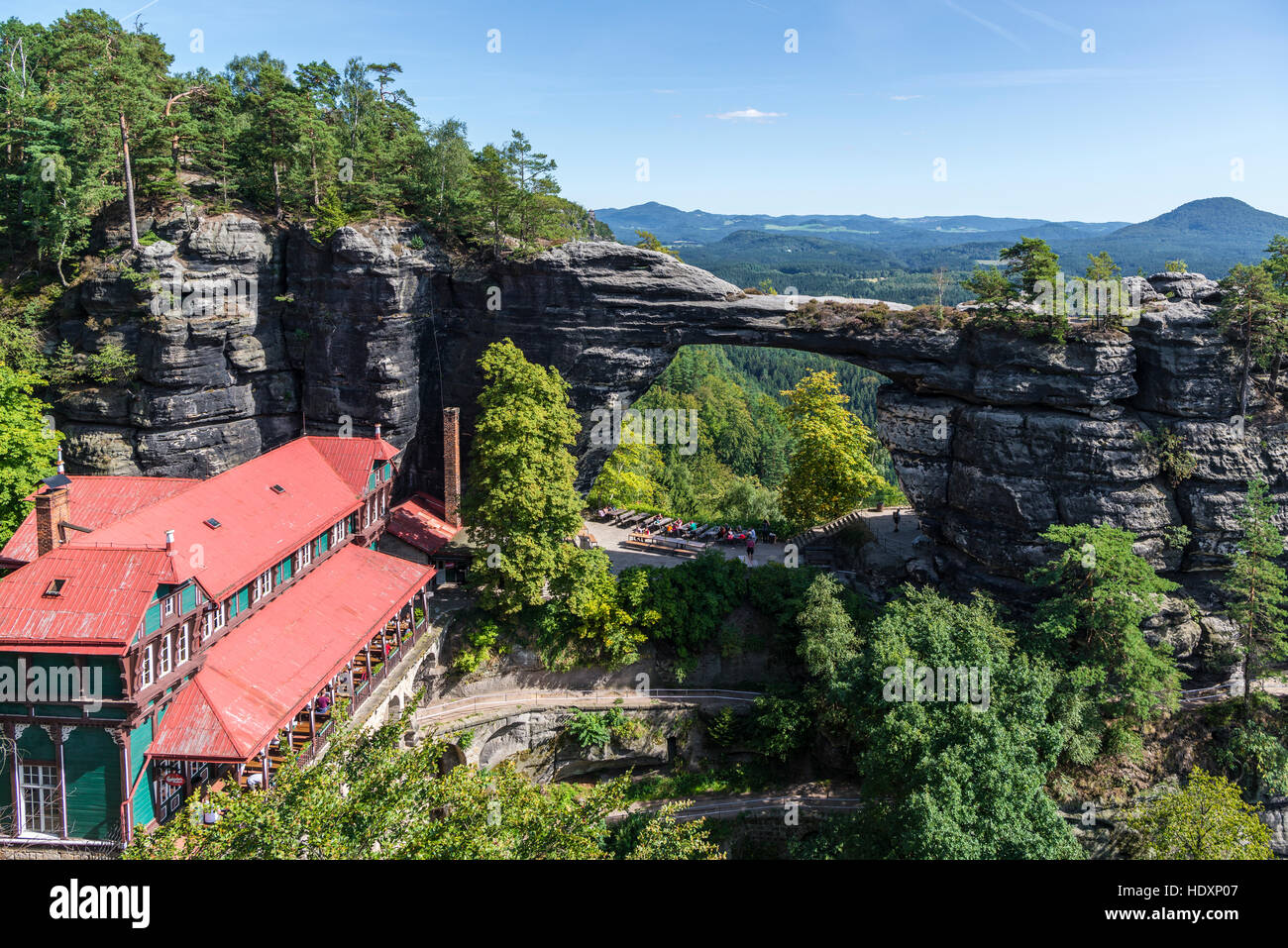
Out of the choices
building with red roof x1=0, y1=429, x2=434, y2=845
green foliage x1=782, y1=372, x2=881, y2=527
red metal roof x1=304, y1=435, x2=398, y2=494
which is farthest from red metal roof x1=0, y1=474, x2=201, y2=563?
green foliage x1=782, y1=372, x2=881, y2=527

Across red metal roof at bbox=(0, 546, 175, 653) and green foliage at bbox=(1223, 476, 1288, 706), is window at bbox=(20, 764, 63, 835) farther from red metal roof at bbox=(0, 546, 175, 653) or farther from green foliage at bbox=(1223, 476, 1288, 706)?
green foliage at bbox=(1223, 476, 1288, 706)

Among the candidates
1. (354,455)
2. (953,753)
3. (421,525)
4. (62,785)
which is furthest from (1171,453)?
(62,785)

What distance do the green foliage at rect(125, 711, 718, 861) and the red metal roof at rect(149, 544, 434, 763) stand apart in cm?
522

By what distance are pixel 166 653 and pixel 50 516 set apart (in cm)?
587

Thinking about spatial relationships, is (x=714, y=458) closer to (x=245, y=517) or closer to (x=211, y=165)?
(x=211, y=165)

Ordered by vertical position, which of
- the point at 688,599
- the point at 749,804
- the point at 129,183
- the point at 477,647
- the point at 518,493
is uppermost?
the point at 129,183

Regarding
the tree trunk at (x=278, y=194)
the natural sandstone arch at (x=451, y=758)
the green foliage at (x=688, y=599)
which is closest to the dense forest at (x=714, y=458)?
the green foliage at (x=688, y=599)

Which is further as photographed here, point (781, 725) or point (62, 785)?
point (781, 725)

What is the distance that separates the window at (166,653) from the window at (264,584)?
14.3 ft

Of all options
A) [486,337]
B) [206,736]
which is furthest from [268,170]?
[206,736]

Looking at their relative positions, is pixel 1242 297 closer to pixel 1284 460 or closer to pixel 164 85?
pixel 1284 460

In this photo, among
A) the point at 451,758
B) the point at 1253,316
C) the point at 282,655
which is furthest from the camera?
the point at 1253,316

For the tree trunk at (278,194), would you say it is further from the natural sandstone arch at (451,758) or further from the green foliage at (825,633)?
the green foliage at (825,633)

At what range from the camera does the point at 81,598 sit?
19281 millimetres
